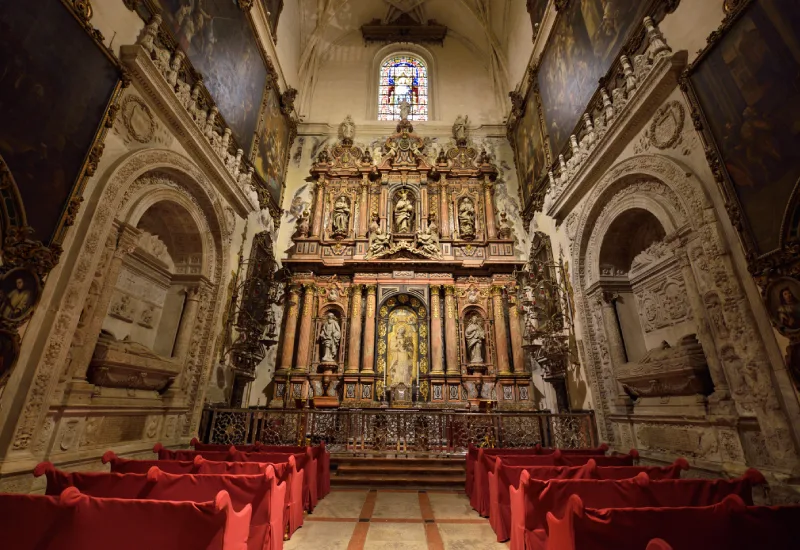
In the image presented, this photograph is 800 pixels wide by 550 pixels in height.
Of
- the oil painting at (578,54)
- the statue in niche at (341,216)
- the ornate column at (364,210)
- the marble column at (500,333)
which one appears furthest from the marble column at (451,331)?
the oil painting at (578,54)

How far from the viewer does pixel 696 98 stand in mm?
5094

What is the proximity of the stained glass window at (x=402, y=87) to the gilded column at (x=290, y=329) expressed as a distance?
8.86 metres

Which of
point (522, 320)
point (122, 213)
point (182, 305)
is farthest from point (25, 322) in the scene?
point (522, 320)

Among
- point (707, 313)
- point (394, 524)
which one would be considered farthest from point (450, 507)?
point (707, 313)

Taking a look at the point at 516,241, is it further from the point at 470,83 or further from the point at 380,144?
the point at 470,83

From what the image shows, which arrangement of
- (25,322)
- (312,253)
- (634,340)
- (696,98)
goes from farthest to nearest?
1. (312,253)
2. (634,340)
3. (696,98)
4. (25,322)

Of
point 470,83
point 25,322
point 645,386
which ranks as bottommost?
point 645,386

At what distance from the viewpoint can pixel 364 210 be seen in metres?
13.6

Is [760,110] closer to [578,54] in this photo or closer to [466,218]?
[578,54]

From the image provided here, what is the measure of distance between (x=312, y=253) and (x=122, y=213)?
7.22 meters

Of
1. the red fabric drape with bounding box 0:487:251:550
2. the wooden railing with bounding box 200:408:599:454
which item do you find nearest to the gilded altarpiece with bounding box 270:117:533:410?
the wooden railing with bounding box 200:408:599:454

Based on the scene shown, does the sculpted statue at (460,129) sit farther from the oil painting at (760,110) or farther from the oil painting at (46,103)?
the oil painting at (46,103)

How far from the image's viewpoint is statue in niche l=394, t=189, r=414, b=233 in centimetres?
1345

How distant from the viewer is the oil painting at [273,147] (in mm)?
11359
